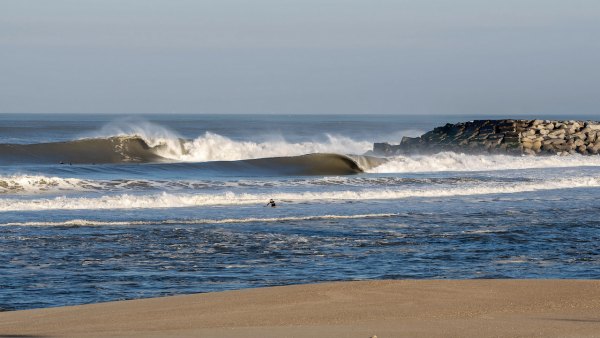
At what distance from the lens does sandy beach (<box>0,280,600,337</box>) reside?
7.88m

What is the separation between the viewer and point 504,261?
40.6 ft

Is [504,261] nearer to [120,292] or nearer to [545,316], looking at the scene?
[545,316]

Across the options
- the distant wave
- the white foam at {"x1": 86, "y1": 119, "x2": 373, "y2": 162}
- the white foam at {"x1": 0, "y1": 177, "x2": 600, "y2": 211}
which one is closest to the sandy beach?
the white foam at {"x1": 0, "y1": 177, "x2": 600, "y2": 211}

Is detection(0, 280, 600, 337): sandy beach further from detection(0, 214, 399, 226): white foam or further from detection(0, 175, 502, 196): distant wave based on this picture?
detection(0, 175, 502, 196): distant wave

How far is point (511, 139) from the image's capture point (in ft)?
130

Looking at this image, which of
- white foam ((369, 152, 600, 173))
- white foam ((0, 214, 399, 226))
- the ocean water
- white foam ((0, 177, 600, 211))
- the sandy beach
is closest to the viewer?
the sandy beach

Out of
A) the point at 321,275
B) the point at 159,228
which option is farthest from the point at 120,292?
the point at 159,228

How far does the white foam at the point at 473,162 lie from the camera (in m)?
35.2

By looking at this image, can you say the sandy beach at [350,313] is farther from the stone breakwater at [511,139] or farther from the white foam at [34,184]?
the stone breakwater at [511,139]

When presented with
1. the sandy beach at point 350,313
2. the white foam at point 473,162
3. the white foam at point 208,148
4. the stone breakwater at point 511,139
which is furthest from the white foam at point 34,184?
the stone breakwater at point 511,139

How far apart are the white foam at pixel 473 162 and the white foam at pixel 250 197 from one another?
827 cm

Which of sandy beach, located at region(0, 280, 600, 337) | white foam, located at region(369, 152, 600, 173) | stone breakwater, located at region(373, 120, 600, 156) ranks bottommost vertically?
sandy beach, located at region(0, 280, 600, 337)

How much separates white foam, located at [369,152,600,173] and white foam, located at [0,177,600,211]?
326 inches

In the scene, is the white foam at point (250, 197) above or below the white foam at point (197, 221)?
above
